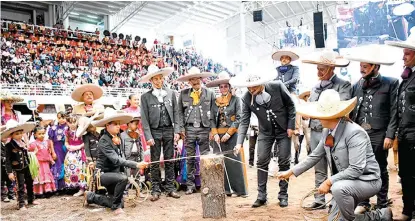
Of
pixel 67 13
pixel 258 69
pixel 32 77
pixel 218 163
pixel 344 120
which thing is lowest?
pixel 218 163

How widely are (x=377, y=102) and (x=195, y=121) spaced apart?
2.86 metres

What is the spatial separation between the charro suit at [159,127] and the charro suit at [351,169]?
303 centimetres

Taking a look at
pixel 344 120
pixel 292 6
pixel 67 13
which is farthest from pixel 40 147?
pixel 292 6

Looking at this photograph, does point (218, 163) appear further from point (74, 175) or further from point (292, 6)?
point (292, 6)

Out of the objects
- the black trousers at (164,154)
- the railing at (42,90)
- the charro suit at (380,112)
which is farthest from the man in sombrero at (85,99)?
the railing at (42,90)

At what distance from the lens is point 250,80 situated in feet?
17.2

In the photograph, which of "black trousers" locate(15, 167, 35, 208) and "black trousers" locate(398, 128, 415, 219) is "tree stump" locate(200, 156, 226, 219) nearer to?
"black trousers" locate(398, 128, 415, 219)

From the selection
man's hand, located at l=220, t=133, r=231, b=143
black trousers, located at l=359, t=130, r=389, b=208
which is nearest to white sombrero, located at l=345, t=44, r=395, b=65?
black trousers, located at l=359, t=130, r=389, b=208

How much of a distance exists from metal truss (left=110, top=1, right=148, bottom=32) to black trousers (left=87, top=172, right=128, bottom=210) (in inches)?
1059

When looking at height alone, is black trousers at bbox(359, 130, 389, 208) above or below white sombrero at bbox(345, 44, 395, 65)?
below

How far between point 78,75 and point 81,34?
7.18m

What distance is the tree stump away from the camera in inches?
197

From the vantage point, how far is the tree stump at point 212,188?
501cm

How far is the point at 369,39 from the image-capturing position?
44.7 feet
